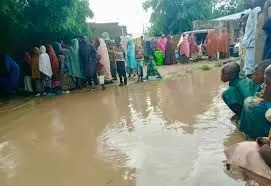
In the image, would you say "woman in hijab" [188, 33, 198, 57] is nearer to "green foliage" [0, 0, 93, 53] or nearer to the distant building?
the distant building

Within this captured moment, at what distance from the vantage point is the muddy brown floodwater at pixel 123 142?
4047 millimetres

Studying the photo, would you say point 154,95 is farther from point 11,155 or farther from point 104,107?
point 11,155

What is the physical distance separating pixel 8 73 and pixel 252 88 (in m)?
8.21

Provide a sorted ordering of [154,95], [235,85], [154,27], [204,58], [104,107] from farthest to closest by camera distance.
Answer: [154,27], [204,58], [154,95], [104,107], [235,85]

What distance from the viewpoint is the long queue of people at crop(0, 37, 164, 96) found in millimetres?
11812

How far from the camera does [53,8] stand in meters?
11.6

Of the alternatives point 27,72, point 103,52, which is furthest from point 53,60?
point 103,52

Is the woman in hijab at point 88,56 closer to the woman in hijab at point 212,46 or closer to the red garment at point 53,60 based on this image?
the red garment at point 53,60

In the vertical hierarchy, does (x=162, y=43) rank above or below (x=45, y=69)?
above

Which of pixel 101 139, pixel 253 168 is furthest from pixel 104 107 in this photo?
pixel 253 168

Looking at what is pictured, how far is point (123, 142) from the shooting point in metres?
5.39

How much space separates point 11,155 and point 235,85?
10.7 feet

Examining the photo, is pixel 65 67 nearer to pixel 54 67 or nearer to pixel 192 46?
pixel 54 67

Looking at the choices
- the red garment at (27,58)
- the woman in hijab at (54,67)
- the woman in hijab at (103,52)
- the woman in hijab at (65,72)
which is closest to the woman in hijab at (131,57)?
the woman in hijab at (103,52)
